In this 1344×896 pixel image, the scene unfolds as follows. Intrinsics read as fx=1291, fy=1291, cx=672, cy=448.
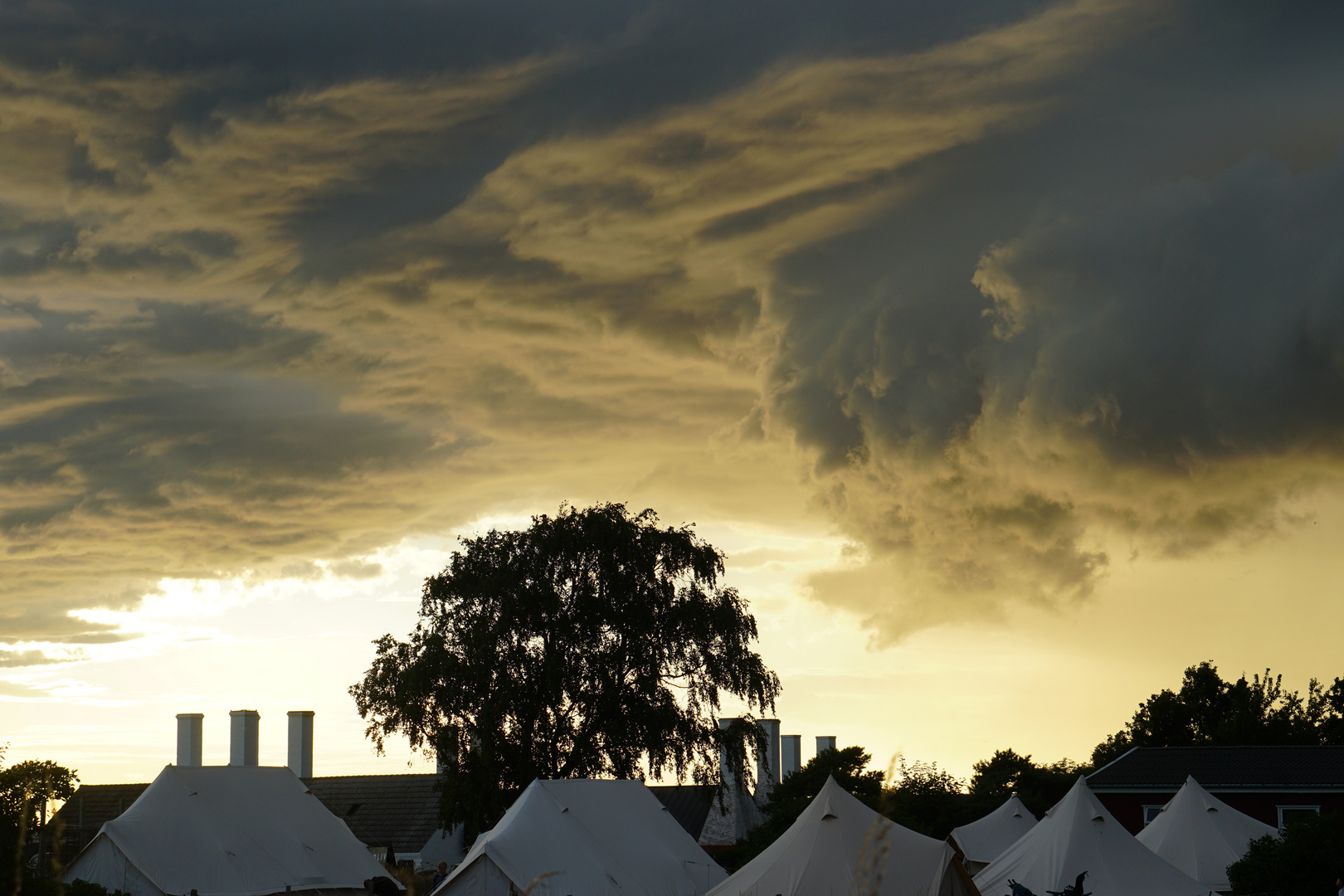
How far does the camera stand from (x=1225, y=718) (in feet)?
203

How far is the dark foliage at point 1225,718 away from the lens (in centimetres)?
5897

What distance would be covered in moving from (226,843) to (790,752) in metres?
28.5

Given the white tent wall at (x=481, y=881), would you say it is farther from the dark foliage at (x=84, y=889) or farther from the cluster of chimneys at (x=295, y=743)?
the cluster of chimneys at (x=295, y=743)

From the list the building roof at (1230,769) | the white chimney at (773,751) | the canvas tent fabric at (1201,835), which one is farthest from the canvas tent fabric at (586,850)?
the white chimney at (773,751)

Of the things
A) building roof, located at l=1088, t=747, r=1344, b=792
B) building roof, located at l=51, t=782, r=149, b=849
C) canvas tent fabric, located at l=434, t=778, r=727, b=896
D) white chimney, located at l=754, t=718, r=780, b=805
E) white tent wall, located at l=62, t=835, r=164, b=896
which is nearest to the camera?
canvas tent fabric, located at l=434, t=778, r=727, b=896

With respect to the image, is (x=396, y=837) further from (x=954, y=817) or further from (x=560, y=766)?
(x=954, y=817)

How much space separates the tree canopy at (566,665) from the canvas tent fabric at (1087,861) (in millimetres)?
11361

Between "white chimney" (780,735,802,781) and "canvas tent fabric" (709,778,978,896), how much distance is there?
2769 cm

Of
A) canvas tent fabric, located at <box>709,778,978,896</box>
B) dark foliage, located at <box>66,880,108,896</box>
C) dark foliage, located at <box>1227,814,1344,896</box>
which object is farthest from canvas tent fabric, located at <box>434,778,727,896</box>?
dark foliage, located at <box>1227,814,1344,896</box>

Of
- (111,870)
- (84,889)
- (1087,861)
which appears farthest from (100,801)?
(1087,861)

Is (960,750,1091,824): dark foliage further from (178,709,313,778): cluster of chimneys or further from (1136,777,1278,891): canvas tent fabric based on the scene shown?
(178,709,313,778): cluster of chimneys

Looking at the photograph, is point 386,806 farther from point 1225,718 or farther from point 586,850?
point 1225,718

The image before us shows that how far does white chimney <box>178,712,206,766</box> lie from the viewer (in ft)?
153

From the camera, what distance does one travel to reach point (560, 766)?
3666cm
